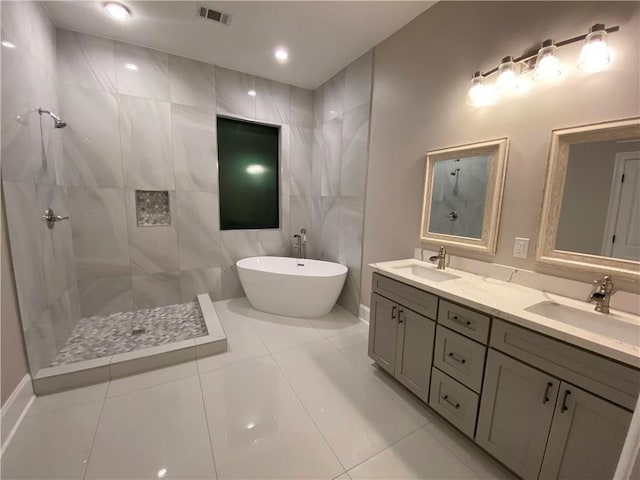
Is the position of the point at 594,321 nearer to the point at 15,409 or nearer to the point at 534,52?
the point at 534,52

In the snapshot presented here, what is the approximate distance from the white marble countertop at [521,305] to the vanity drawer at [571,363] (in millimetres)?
32

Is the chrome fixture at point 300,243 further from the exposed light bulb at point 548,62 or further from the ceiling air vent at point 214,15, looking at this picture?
the exposed light bulb at point 548,62

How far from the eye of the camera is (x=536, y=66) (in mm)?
1428

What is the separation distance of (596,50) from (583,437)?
1.67m

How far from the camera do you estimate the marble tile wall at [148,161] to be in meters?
2.55

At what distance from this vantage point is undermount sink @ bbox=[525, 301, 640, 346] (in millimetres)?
1154

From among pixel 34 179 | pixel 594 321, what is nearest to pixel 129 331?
pixel 34 179

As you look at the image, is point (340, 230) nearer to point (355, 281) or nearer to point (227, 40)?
point (355, 281)

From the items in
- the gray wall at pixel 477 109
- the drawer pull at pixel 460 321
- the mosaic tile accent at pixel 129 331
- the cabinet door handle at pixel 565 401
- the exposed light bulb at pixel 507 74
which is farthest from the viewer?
the mosaic tile accent at pixel 129 331

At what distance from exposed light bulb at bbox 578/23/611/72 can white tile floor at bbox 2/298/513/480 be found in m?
2.06

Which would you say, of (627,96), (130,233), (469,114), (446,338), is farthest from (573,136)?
(130,233)

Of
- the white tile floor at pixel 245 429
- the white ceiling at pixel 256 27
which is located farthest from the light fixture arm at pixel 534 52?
the white tile floor at pixel 245 429

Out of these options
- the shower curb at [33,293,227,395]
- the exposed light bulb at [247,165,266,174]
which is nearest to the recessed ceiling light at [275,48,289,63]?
the exposed light bulb at [247,165,266,174]

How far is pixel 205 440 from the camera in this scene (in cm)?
149
